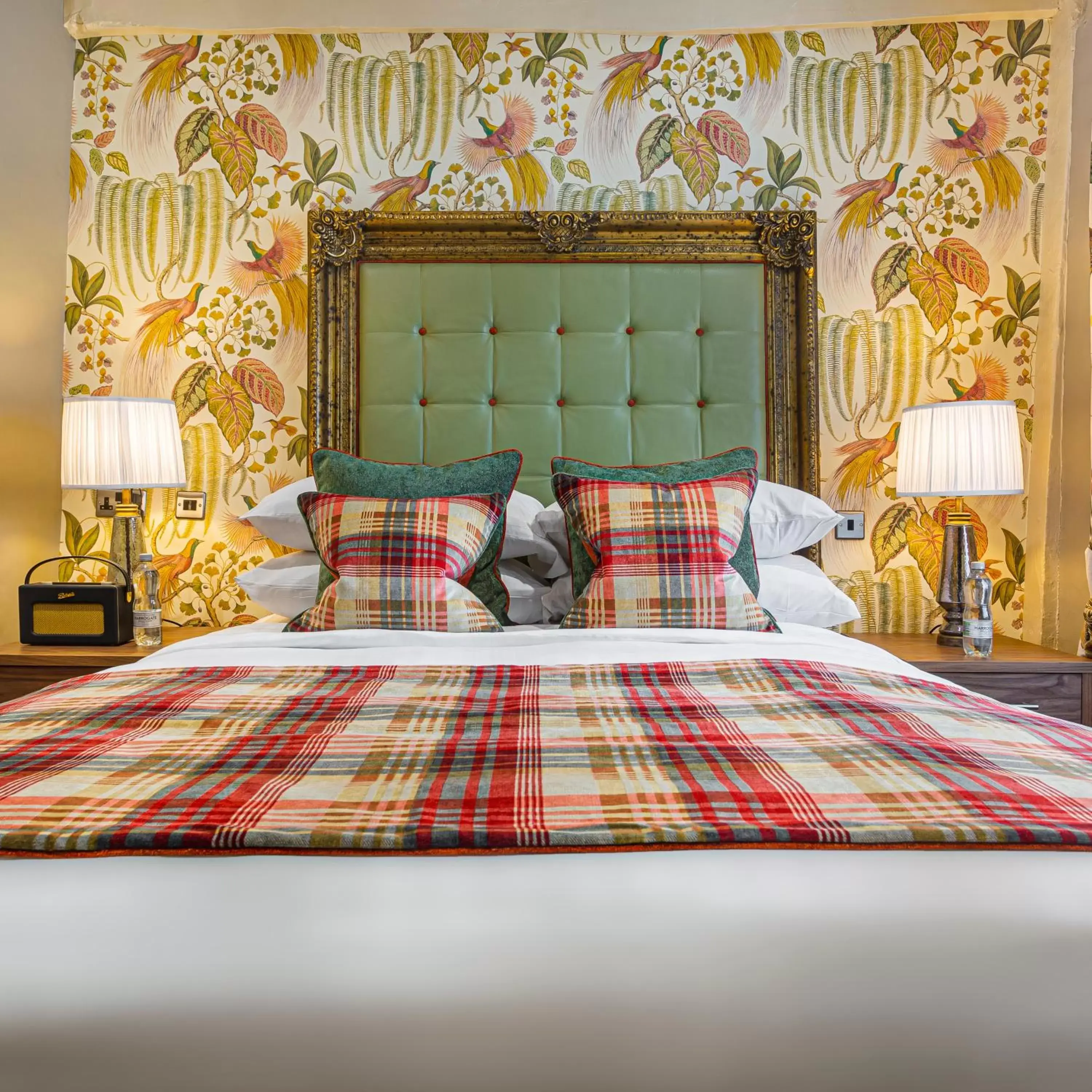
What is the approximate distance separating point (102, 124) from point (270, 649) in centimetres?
194

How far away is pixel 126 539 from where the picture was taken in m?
2.40

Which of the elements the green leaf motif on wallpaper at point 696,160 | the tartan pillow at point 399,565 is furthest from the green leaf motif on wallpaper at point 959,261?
the tartan pillow at point 399,565

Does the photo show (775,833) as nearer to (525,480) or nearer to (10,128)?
(525,480)

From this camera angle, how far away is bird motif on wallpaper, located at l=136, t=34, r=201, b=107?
267 cm

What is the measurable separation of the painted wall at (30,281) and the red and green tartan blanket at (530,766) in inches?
53.5

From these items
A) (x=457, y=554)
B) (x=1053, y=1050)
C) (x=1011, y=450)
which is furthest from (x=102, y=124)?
(x=1053, y=1050)

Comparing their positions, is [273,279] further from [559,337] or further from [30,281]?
[559,337]

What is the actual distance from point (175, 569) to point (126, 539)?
0.94 ft

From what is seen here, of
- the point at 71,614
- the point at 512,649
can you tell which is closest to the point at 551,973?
the point at 512,649

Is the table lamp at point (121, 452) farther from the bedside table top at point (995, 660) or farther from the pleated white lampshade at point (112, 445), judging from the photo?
the bedside table top at point (995, 660)

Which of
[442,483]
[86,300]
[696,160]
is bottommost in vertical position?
[442,483]

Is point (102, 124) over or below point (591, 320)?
over

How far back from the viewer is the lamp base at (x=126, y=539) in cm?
238

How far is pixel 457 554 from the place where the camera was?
6.27 ft
